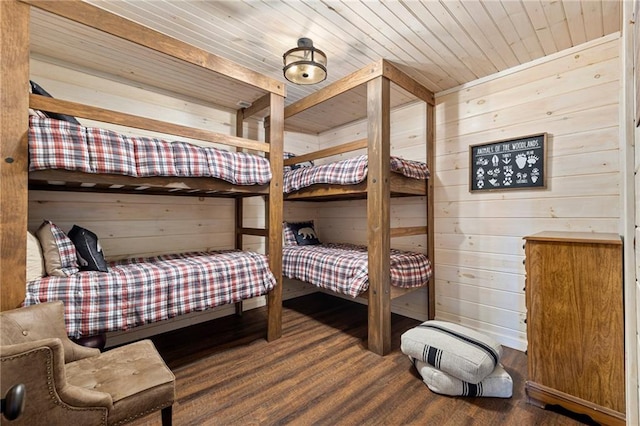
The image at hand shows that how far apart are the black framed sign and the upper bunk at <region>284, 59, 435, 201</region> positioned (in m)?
0.43

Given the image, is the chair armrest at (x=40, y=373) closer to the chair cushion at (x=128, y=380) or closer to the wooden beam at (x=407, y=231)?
the chair cushion at (x=128, y=380)

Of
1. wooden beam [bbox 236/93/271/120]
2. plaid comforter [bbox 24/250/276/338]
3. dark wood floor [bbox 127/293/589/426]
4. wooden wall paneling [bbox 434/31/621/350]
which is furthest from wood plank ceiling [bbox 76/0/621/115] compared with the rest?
dark wood floor [bbox 127/293/589/426]

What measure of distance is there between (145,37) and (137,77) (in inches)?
35.4

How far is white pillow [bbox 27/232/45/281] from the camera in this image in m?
1.53

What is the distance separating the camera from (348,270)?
7.82 ft

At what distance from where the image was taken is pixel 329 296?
12.4 ft

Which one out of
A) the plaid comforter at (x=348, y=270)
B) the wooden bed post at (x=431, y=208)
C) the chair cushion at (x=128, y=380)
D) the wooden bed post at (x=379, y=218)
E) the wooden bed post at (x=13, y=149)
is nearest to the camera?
the chair cushion at (x=128, y=380)

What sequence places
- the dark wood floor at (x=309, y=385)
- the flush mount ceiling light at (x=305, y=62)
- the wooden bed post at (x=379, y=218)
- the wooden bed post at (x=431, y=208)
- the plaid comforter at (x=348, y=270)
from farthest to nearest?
the wooden bed post at (x=431, y=208)
the plaid comforter at (x=348, y=270)
the wooden bed post at (x=379, y=218)
the flush mount ceiling light at (x=305, y=62)
the dark wood floor at (x=309, y=385)

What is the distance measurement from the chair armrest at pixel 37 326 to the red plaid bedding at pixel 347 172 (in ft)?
6.45

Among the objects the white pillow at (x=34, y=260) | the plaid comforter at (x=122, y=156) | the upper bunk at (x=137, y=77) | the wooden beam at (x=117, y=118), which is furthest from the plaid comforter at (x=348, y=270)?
the white pillow at (x=34, y=260)

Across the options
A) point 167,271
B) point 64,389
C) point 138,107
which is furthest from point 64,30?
point 64,389

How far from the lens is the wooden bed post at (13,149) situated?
4.44 ft

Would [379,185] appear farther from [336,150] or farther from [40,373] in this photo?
[40,373]

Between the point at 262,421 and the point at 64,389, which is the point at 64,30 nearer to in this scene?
the point at 64,389
